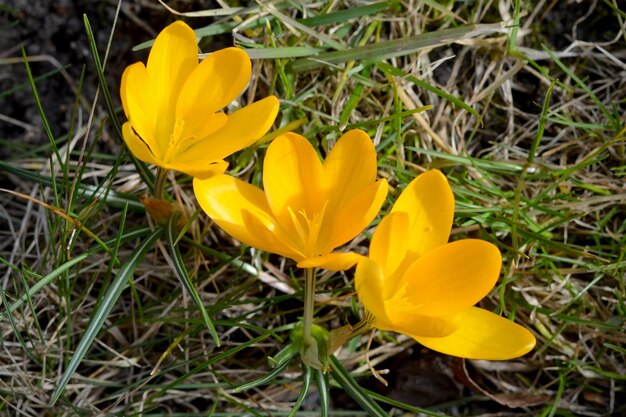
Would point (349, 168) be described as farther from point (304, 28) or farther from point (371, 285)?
point (304, 28)

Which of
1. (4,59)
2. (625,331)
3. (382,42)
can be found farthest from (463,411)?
(4,59)

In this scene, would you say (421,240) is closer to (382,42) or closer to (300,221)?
(300,221)

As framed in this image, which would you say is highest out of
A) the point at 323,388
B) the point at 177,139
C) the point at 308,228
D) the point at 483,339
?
the point at 177,139

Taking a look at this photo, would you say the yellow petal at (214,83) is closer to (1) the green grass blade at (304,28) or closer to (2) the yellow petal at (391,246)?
(1) the green grass blade at (304,28)

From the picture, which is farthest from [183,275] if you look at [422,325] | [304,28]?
[304,28]

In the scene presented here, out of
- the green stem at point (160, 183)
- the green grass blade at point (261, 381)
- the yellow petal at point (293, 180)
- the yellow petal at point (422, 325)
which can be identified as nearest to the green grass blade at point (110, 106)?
the green stem at point (160, 183)

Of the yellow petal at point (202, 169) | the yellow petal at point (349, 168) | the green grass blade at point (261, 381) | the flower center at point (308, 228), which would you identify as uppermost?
the yellow petal at point (202, 169)
